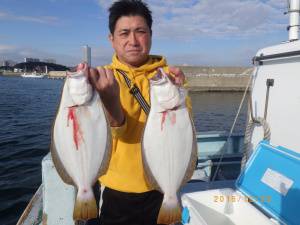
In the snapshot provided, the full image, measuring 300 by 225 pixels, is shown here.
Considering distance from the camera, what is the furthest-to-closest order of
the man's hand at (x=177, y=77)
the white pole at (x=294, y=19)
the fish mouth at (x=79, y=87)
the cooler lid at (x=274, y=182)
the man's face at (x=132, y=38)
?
the white pole at (x=294, y=19), the cooler lid at (x=274, y=182), the man's face at (x=132, y=38), the man's hand at (x=177, y=77), the fish mouth at (x=79, y=87)

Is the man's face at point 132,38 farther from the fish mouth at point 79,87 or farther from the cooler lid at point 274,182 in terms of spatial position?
the cooler lid at point 274,182

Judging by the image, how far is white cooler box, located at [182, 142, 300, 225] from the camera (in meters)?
3.54

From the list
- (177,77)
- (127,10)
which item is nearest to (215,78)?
(127,10)

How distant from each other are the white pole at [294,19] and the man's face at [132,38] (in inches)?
112

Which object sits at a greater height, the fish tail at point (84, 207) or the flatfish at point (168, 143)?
the flatfish at point (168, 143)

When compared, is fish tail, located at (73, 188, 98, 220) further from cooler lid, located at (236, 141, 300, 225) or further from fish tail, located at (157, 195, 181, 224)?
cooler lid, located at (236, 141, 300, 225)

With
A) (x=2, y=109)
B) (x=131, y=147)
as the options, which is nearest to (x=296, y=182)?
(x=131, y=147)

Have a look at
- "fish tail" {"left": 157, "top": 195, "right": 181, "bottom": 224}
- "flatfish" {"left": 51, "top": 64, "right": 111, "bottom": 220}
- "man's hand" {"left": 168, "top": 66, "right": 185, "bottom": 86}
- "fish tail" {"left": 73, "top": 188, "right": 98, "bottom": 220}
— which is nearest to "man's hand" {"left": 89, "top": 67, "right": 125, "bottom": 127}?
"flatfish" {"left": 51, "top": 64, "right": 111, "bottom": 220}

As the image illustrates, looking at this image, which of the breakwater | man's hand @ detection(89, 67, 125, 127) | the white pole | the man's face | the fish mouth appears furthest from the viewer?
the breakwater

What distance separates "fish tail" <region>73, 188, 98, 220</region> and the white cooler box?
1626mm

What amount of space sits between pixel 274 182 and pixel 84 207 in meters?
2.61

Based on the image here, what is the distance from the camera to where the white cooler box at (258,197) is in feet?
11.6

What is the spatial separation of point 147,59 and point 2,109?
25.3 m

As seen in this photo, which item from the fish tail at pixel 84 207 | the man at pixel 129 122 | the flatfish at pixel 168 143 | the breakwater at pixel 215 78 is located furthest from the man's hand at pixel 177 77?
the breakwater at pixel 215 78
